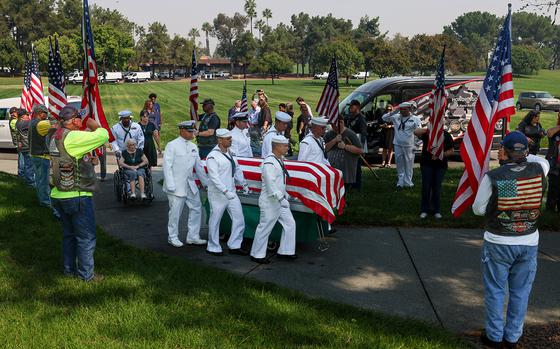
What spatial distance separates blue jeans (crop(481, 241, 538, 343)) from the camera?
4.94 meters

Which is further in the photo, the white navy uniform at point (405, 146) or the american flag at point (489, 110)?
the white navy uniform at point (405, 146)

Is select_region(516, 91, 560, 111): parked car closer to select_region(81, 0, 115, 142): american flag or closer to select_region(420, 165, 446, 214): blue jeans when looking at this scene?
select_region(420, 165, 446, 214): blue jeans

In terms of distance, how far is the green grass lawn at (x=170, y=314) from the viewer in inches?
203

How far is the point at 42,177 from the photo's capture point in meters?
10.1

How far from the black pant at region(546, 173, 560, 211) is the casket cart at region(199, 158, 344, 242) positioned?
4.40m

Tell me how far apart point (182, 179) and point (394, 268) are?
10.8 ft

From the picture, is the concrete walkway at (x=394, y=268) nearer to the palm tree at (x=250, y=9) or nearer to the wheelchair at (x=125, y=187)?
the wheelchair at (x=125, y=187)

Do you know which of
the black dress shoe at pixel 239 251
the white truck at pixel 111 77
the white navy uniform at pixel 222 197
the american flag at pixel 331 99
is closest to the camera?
the white navy uniform at pixel 222 197

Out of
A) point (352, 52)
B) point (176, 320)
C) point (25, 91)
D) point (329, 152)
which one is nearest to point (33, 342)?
point (176, 320)

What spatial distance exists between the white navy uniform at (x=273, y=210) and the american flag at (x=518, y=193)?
305 centimetres

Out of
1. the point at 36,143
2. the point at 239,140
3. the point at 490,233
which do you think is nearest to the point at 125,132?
the point at 36,143

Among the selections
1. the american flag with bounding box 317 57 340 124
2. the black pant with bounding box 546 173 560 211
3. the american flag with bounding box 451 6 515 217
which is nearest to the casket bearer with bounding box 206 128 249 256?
the american flag with bounding box 451 6 515 217

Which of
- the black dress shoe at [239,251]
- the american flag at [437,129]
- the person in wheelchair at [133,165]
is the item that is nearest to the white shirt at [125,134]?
the person in wheelchair at [133,165]

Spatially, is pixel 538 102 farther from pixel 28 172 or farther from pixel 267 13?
pixel 267 13
